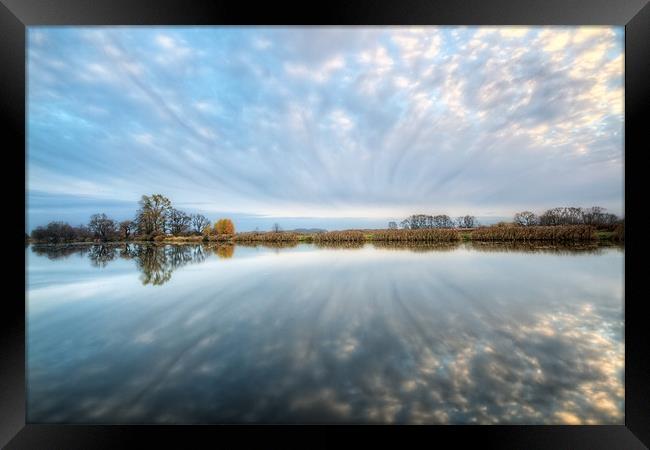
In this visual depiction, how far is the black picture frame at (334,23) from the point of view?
1378mm

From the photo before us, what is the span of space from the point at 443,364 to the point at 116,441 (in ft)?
7.27

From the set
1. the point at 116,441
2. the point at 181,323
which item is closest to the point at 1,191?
the point at 116,441

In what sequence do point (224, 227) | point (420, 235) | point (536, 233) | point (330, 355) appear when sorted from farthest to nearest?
point (224, 227) → point (420, 235) → point (536, 233) → point (330, 355)

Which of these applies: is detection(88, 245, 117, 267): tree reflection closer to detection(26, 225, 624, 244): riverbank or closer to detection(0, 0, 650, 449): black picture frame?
detection(26, 225, 624, 244): riverbank

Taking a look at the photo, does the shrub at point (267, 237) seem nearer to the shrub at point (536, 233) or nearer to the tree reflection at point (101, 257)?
the tree reflection at point (101, 257)

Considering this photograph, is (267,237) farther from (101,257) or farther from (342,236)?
(101,257)

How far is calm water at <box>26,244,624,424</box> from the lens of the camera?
64.4 inches

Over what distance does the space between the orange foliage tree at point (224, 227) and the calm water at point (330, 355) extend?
54.5ft

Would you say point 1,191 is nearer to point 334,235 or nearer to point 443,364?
point 443,364

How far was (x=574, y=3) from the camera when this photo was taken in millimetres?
1462

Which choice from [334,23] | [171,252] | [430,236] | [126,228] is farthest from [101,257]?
[430,236]

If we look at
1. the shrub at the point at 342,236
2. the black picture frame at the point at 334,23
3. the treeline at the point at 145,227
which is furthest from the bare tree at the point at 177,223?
the black picture frame at the point at 334,23

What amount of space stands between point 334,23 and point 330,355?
2507 millimetres

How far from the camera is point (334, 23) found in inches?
61.1
